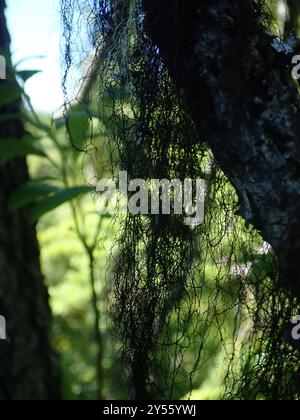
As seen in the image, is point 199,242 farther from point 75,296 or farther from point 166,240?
point 75,296

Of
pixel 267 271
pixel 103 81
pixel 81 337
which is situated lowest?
pixel 81 337

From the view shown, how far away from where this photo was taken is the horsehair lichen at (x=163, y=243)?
1.36 meters

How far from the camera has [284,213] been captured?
3.87 ft

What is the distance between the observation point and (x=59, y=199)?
1880mm

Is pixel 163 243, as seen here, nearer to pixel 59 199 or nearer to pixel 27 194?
pixel 59 199

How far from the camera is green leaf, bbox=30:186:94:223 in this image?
184 centimetres

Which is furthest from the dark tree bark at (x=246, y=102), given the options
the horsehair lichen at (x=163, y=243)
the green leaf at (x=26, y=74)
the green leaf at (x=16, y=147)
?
the green leaf at (x=16, y=147)

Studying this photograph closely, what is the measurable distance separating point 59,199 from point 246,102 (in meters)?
0.82

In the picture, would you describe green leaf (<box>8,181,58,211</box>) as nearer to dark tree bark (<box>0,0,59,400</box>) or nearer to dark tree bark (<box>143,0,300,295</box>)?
dark tree bark (<box>0,0,59,400</box>)

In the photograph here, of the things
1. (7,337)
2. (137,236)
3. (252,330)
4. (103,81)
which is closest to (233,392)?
(252,330)

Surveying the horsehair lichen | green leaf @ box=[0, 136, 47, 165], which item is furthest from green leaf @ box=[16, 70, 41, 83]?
the horsehair lichen

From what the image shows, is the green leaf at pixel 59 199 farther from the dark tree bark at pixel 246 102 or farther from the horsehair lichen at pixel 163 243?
the dark tree bark at pixel 246 102

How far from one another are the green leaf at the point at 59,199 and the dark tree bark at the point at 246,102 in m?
0.63

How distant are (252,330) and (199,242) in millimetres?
268
